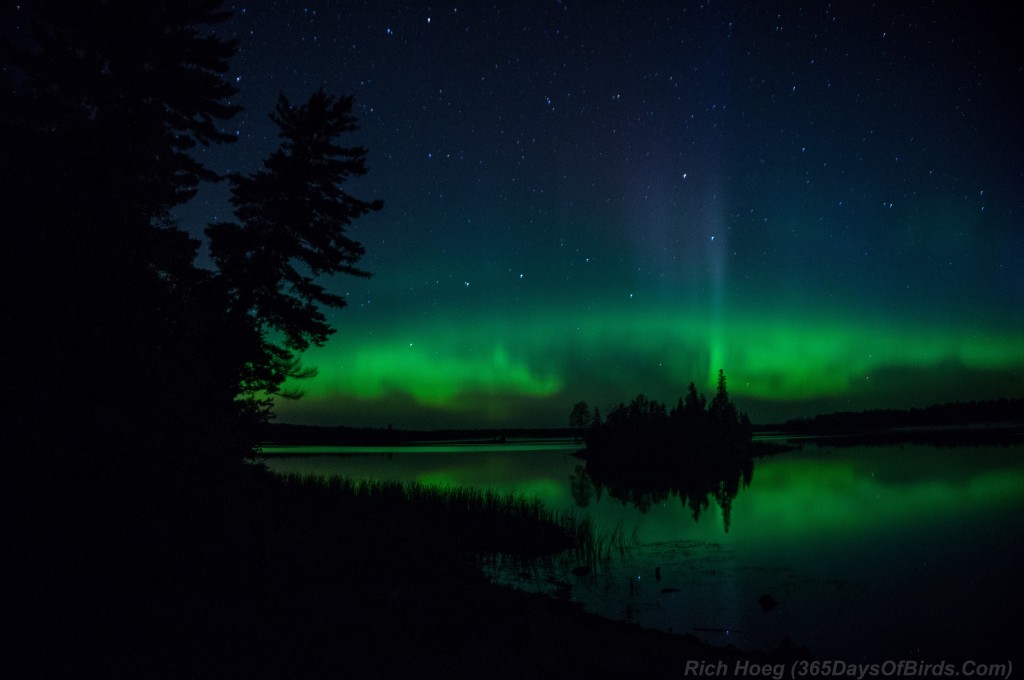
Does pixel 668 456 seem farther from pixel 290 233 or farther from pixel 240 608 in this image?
pixel 240 608

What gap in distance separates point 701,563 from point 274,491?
596 inches

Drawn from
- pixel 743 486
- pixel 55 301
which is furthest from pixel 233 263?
pixel 743 486

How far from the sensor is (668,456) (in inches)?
3093

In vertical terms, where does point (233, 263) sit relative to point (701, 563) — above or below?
above

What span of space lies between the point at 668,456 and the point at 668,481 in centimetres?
1983

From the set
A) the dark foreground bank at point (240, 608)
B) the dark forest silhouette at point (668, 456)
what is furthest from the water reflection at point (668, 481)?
the dark foreground bank at point (240, 608)

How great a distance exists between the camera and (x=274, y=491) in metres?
21.8

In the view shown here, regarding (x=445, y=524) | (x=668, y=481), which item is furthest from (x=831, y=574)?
(x=668, y=481)

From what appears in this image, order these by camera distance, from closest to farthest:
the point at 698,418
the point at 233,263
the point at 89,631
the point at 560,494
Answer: the point at 89,631 → the point at 233,263 → the point at 560,494 → the point at 698,418

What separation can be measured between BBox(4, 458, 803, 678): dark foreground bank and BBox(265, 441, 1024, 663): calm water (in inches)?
131

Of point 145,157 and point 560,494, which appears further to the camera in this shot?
point 560,494

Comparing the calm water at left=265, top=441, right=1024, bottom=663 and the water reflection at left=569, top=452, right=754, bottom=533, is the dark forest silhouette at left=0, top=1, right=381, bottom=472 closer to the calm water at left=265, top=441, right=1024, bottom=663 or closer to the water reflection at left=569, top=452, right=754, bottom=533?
the calm water at left=265, top=441, right=1024, bottom=663

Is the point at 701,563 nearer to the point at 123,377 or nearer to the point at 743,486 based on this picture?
the point at 123,377

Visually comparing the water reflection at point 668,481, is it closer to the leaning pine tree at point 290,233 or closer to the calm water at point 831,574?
the calm water at point 831,574
